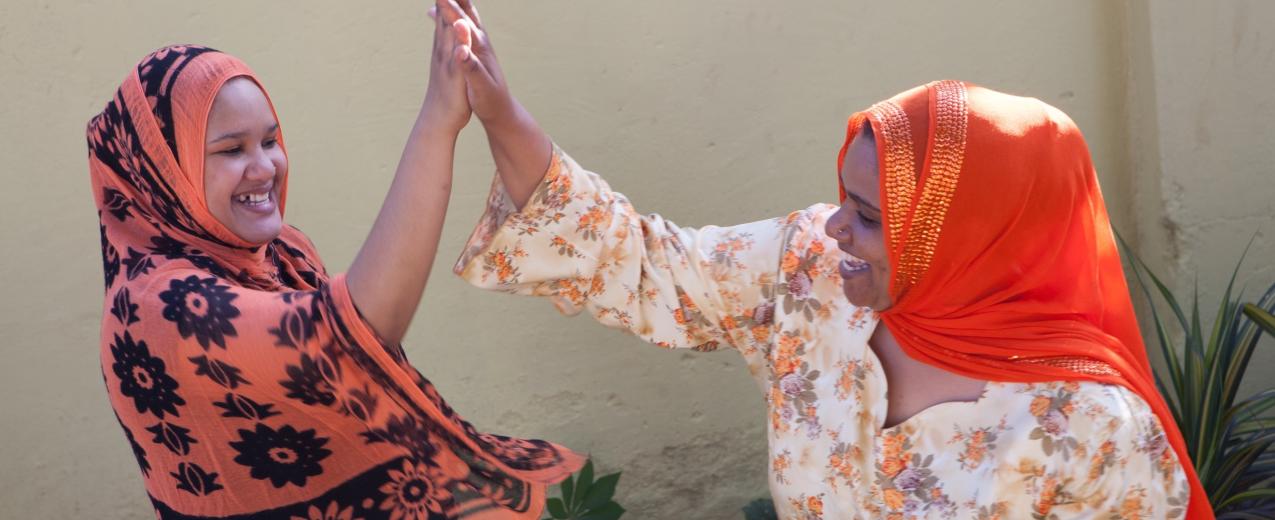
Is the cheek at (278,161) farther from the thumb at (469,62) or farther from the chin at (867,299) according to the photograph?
the chin at (867,299)

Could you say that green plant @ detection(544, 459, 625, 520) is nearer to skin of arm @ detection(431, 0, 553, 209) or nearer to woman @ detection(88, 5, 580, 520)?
woman @ detection(88, 5, 580, 520)

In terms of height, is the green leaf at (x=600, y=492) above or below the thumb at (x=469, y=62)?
Answer: below

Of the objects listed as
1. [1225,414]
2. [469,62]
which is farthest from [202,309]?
[1225,414]

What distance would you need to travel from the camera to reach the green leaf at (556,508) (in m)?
3.58

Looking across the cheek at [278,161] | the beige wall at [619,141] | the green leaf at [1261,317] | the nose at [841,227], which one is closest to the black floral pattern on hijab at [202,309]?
the cheek at [278,161]

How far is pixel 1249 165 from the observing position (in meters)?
3.94

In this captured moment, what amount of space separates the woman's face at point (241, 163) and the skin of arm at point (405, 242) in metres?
0.29

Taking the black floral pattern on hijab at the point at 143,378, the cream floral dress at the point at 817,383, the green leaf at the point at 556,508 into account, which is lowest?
the green leaf at the point at 556,508

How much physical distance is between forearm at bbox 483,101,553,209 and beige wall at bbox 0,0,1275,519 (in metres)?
1.14

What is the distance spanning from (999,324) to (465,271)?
0.99m

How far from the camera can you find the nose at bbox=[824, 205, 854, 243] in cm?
231

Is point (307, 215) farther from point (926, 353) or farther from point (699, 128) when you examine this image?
point (926, 353)

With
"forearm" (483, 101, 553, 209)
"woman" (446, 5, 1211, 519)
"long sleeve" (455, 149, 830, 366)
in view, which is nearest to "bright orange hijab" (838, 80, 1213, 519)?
"woman" (446, 5, 1211, 519)

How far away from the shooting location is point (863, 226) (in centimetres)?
230
